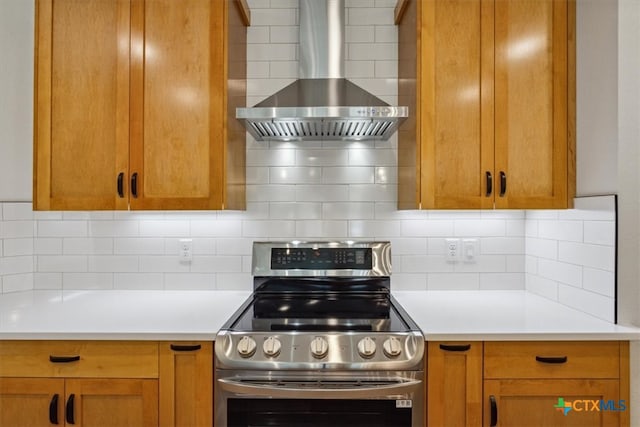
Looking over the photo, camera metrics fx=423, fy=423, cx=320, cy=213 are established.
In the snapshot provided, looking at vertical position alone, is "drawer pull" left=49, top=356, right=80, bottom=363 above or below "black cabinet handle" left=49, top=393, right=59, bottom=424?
above

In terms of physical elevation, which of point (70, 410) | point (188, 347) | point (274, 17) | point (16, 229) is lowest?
point (70, 410)

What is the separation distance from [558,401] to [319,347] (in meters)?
0.88

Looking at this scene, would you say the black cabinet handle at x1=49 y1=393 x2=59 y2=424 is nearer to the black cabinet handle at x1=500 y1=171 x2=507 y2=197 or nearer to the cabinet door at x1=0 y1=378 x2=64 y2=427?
the cabinet door at x1=0 y1=378 x2=64 y2=427

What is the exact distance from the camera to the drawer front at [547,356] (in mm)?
1509

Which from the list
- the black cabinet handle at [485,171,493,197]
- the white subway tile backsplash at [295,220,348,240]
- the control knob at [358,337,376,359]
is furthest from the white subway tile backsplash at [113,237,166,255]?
the black cabinet handle at [485,171,493,197]

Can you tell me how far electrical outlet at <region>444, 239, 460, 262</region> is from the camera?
2230mm

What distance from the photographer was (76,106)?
1858 millimetres

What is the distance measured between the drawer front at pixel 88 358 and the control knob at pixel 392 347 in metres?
0.82

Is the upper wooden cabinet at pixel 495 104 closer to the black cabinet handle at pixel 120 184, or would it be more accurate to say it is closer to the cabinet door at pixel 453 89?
the cabinet door at pixel 453 89

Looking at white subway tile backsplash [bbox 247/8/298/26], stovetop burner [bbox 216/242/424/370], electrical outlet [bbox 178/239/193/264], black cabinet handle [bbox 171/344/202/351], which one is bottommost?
black cabinet handle [bbox 171/344/202/351]

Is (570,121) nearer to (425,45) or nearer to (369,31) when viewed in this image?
(425,45)

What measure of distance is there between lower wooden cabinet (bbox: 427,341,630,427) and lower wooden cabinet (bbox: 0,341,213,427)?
2.80 feet

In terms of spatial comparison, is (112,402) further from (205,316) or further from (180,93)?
(180,93)

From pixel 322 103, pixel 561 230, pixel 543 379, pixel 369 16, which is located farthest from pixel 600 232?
pixel 369 16
